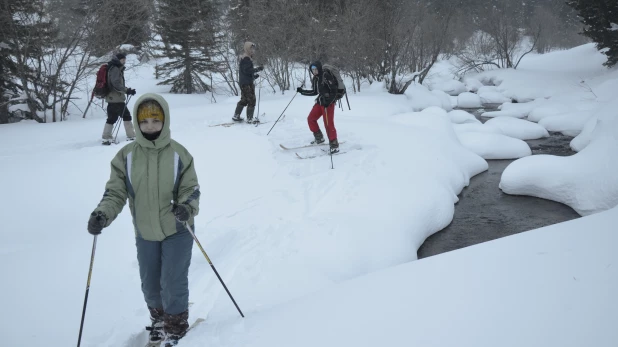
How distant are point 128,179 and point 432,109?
1071cm

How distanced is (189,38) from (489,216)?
13.5 m

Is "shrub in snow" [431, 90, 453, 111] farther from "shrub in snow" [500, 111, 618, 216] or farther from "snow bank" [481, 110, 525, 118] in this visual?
"shrub in snow" [500, 111, 618, 216]

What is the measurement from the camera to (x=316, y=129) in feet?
23.4

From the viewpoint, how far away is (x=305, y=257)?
3.89 m

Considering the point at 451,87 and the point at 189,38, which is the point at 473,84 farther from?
the point at 189,38

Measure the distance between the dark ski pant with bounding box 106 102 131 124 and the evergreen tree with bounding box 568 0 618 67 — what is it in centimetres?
1841

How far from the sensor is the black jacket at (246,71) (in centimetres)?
793

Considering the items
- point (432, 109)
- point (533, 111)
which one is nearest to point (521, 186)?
point (432, 109)

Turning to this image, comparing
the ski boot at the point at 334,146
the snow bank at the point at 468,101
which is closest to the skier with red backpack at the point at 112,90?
the ski boot at the point at 334,146

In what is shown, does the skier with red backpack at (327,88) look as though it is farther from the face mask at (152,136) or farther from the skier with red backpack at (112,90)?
the face mask at (152,136)

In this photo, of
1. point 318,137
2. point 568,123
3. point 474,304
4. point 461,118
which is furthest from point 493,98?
point 474,304

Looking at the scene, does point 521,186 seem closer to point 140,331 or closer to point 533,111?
point 140,331

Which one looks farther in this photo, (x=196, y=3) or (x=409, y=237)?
(x=196, y=3)

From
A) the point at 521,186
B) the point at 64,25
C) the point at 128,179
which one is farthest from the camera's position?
the point at 64,25
